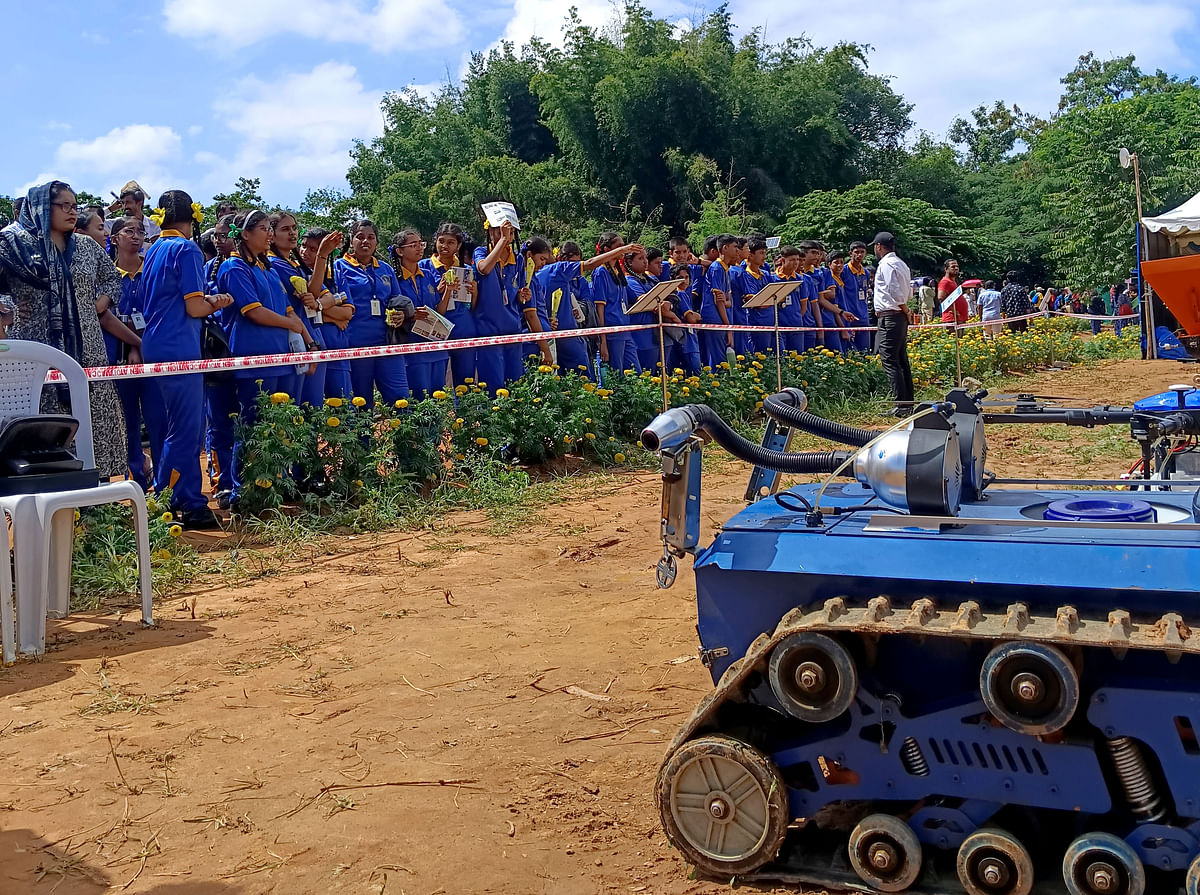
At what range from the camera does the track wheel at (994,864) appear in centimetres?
239

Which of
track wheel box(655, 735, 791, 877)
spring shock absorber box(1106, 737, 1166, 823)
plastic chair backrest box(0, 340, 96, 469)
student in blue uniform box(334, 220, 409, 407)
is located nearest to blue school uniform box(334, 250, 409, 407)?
student in blue uniform box(334, 220, 409, 407)

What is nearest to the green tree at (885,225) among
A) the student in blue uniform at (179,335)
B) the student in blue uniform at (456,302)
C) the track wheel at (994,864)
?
the student in blue uniform at (456,302)

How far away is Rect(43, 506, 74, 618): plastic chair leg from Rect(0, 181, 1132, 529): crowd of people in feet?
5.60

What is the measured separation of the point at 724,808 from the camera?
2664 millimetres

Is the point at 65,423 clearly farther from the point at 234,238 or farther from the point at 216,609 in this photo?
the point at 234,238

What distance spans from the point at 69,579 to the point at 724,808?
3.78m

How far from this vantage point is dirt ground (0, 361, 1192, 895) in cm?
296

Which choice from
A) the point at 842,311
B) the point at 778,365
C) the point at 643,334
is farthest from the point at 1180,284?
the point at 842,311

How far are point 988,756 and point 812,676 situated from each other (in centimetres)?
42

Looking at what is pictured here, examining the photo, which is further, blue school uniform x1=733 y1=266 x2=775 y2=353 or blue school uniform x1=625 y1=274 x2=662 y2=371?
blue school uniform x1=733 y1=266 x2=775 y2=353

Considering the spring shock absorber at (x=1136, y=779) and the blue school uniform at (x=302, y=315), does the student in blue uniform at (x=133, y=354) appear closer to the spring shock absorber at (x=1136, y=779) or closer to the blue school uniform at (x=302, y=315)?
the blue school uniform at (x=302, y=315)

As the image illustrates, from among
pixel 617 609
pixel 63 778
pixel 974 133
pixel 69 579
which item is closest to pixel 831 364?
pixel 617 609

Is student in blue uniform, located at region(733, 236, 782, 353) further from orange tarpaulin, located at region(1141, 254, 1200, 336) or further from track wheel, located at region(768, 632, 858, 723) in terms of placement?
track wheel, located at region(768, 632, 858, 723)

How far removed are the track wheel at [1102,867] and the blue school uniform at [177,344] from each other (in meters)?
5.63
